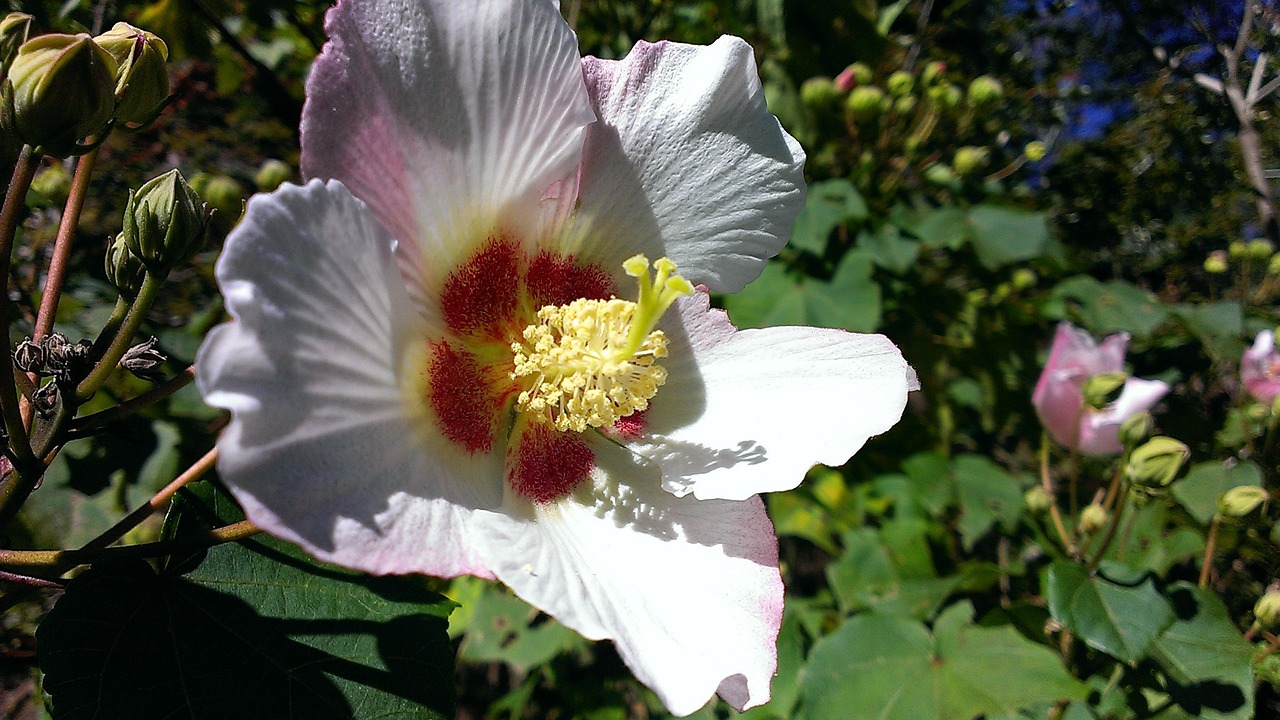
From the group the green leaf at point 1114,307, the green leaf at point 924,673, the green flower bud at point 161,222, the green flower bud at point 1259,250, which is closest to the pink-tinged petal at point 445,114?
the green flower bud at point 161,222

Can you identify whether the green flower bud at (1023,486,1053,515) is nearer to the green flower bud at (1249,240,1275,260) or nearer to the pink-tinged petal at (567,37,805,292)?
the pink-tinged petal at (567,37,805,292)

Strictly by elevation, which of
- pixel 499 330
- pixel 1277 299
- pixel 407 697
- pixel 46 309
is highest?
pixel 46 309

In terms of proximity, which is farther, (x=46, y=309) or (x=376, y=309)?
(x=46, y=309)

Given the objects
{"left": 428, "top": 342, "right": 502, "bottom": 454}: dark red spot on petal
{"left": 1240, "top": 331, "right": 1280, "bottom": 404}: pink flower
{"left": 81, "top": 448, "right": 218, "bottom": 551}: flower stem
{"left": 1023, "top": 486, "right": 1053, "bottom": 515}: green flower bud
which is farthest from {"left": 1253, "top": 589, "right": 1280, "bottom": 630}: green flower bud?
{"left": 81, "top": 448, "right": 218, "bottom": 551}: flower stem

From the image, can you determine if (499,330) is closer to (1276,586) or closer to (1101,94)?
(1276,586)

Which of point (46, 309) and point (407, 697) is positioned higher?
point (46, 309)

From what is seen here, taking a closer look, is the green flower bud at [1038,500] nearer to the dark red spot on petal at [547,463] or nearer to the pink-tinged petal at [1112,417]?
the pink-tinged petal at [1112,417]

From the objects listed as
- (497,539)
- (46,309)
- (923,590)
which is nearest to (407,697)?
(497,539)
